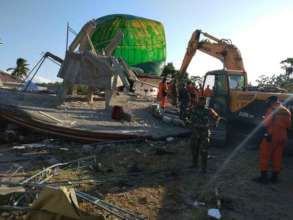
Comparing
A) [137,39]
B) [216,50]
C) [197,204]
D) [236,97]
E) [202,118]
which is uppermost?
[137,39]

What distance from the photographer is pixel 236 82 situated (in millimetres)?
13031

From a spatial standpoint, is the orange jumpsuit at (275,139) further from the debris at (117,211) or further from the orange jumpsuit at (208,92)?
the orange jumpsuit at (208,92)

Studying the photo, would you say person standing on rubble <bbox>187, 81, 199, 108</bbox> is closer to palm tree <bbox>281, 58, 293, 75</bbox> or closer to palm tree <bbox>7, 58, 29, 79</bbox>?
palm tree <bbox>281, 58, 293, 75</bbox>

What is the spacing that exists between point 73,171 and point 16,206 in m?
2.80

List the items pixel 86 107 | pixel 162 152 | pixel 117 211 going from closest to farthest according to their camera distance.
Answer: pixel 117 211
pixel 162 152
pixel 86 107

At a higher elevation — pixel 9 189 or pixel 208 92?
pixel 208 92

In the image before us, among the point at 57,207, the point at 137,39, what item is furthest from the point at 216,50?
the point at 137,39

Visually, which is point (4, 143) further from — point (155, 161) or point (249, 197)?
point (249, 197)

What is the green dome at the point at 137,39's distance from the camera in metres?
37.6

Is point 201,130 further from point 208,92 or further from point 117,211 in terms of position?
point 208,92

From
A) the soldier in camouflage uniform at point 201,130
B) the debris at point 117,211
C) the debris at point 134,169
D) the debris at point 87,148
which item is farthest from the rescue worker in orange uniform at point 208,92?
the debris at point 117,211

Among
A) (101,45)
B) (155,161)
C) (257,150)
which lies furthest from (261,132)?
(101,45)

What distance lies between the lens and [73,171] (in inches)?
351

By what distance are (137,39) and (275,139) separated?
3042 cm
